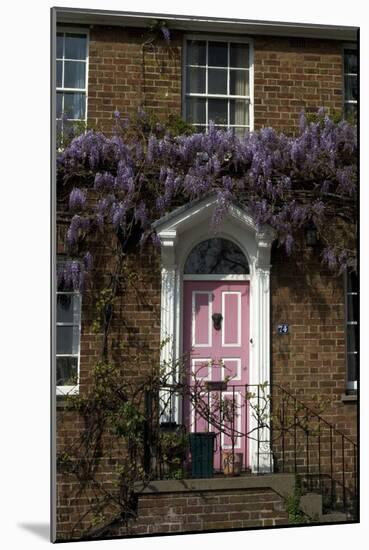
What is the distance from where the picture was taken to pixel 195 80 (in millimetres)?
5449

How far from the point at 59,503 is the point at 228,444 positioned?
1.26 m

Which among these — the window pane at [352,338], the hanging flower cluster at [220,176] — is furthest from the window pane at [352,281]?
the window pane at [352,338]

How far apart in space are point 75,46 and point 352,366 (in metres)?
3.07

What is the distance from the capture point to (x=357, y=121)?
550 cm

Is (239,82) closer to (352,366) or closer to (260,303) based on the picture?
(260,303)

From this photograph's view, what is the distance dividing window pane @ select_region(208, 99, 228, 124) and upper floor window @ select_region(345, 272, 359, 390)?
4.95ft

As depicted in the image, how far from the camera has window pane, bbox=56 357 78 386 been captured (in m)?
4.88

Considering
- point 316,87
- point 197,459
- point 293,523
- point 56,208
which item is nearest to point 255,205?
point 316,87

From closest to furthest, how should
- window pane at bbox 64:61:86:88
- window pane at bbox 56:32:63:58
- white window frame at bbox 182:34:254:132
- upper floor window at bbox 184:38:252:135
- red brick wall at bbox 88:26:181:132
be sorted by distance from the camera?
window pane at bbox 56:32:63:58, window pane at bbox 64:61:86:88, red brick wall at bbox 88:26:181:132, white window frame at bbox 182:34:254:132, upper floor window at bbox 184:38:252:135

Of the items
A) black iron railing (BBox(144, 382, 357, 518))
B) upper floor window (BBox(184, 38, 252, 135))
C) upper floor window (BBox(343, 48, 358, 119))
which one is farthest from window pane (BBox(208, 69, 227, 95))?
black iron railing (BBox(144, 382, 357, 518))

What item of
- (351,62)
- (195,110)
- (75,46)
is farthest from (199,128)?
(351,62)

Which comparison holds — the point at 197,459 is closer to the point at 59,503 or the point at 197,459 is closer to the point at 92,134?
the point at 59,503

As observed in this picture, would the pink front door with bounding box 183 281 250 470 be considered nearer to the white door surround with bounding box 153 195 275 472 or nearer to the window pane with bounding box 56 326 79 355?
the white door surround with bounding box 153 195 275 472

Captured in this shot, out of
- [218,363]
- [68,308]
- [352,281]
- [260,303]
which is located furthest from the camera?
[352,281]
